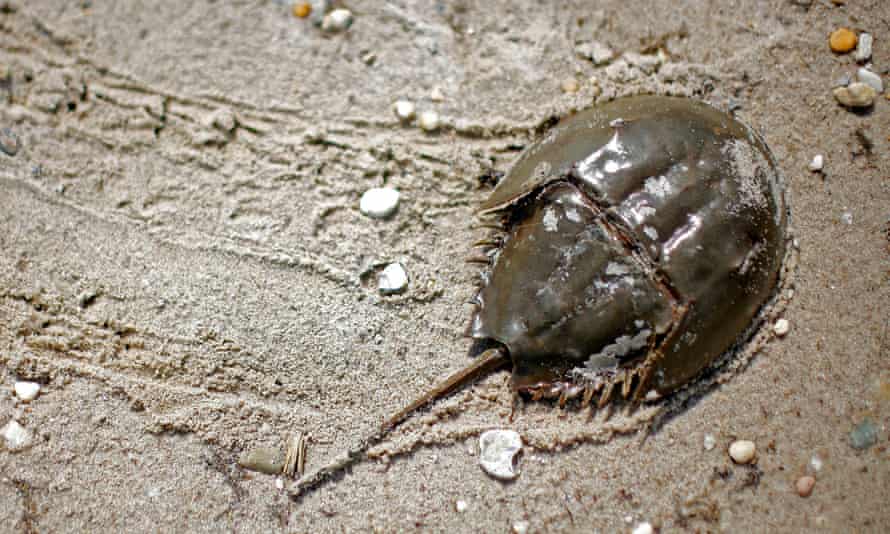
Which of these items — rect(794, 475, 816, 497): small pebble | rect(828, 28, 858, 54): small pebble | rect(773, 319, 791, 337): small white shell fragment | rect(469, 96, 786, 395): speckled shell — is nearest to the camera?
rect(469, 96, 786, 395): speckled shell

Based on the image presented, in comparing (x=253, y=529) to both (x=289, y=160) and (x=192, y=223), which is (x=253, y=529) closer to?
(x=192, y=223)

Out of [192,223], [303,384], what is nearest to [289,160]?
[192,223]

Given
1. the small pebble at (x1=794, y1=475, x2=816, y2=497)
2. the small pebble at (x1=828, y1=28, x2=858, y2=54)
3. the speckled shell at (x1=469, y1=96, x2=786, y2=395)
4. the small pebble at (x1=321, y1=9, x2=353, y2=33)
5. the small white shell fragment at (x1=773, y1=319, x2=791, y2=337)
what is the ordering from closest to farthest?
the speckled shell at (x1=469, y1=96, x2=786, y2=395) < the small pebble at (x1=794, y1=475, x2=816, y2=497) < the small white shell fragment at (x1=773, y1=319, x2=791, y2=337) < the small pebble at (x1=828, y1=28, x2=858, y2=54) < the small pebble at (x1=321, y1=9, x2=353, y2=33)

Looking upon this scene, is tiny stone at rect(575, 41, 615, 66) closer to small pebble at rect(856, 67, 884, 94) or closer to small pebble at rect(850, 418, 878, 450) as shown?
small pebble at rect(856, 67, 884, 94)

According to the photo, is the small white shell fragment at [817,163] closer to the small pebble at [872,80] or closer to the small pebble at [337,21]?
the small pebble at [872,80]

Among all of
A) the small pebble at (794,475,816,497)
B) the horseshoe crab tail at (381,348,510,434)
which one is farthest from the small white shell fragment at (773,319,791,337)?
the horseshoe crab tail at (381,348,510,434)

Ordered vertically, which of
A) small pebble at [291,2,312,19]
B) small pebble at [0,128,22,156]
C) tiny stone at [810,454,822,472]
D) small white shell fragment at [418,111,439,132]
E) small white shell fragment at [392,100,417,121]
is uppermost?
small pebble at [291,2,312,19]

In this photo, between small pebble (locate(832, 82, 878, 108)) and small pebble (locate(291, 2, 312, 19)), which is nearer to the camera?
small pebble (locate(832, 82, 878, 108))
